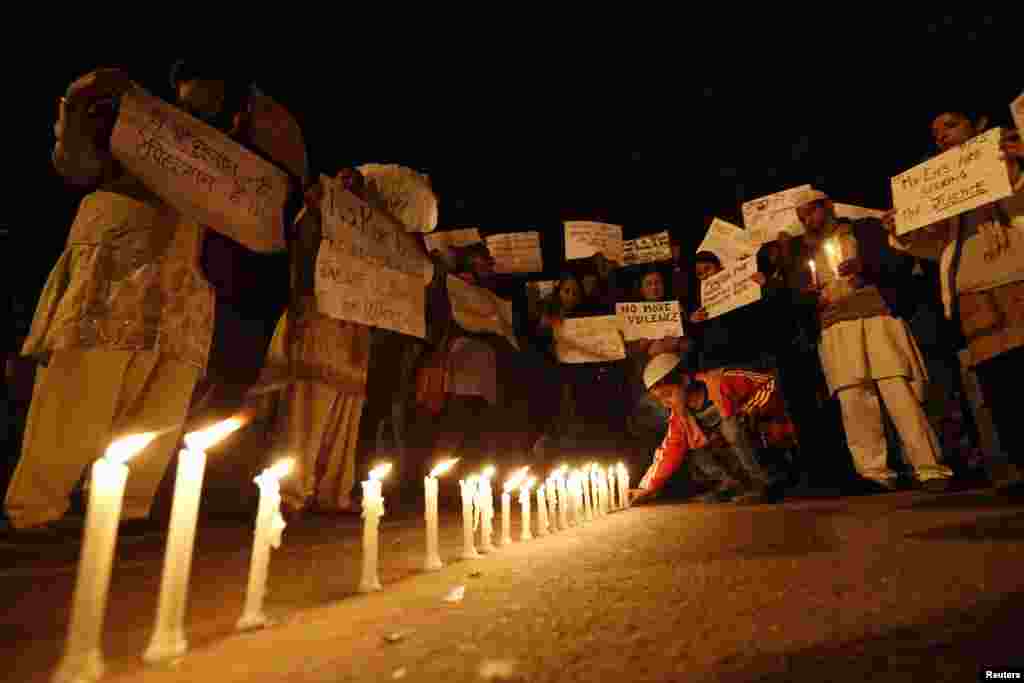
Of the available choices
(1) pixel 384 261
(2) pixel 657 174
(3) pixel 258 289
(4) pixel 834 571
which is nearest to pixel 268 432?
(3) pixel 258 289

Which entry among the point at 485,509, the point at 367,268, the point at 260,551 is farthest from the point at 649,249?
the point at 260,551

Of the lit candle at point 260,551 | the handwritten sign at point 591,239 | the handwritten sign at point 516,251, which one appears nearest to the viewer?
the lit candle at point 260,551

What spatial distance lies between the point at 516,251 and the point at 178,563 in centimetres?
599

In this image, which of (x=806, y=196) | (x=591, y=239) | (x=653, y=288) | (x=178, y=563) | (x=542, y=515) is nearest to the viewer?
(x=178, y=563)

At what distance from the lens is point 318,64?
16.3 feet

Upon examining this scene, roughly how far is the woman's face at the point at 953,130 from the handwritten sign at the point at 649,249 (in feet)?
10.6

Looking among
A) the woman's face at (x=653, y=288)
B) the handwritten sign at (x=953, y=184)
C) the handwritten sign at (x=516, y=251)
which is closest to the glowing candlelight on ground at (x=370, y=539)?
the handwritten sign at (x=953, y=184)

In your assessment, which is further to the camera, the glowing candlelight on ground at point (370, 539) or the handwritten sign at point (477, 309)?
the handwritten sign at point (477, 309)

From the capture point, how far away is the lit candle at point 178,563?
3.33 feet

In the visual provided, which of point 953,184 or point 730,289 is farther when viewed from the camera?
point 730,289

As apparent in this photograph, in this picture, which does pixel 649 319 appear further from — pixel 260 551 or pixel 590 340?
pixel 260 551

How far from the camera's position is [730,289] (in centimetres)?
557

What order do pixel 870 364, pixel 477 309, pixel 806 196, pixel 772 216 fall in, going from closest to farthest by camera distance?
pixel 870 364
pixel 477 309
pixel 806 196
pixel 772 216

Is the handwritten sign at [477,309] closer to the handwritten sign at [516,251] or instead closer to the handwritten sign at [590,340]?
the handwritten sign at [590,340]
